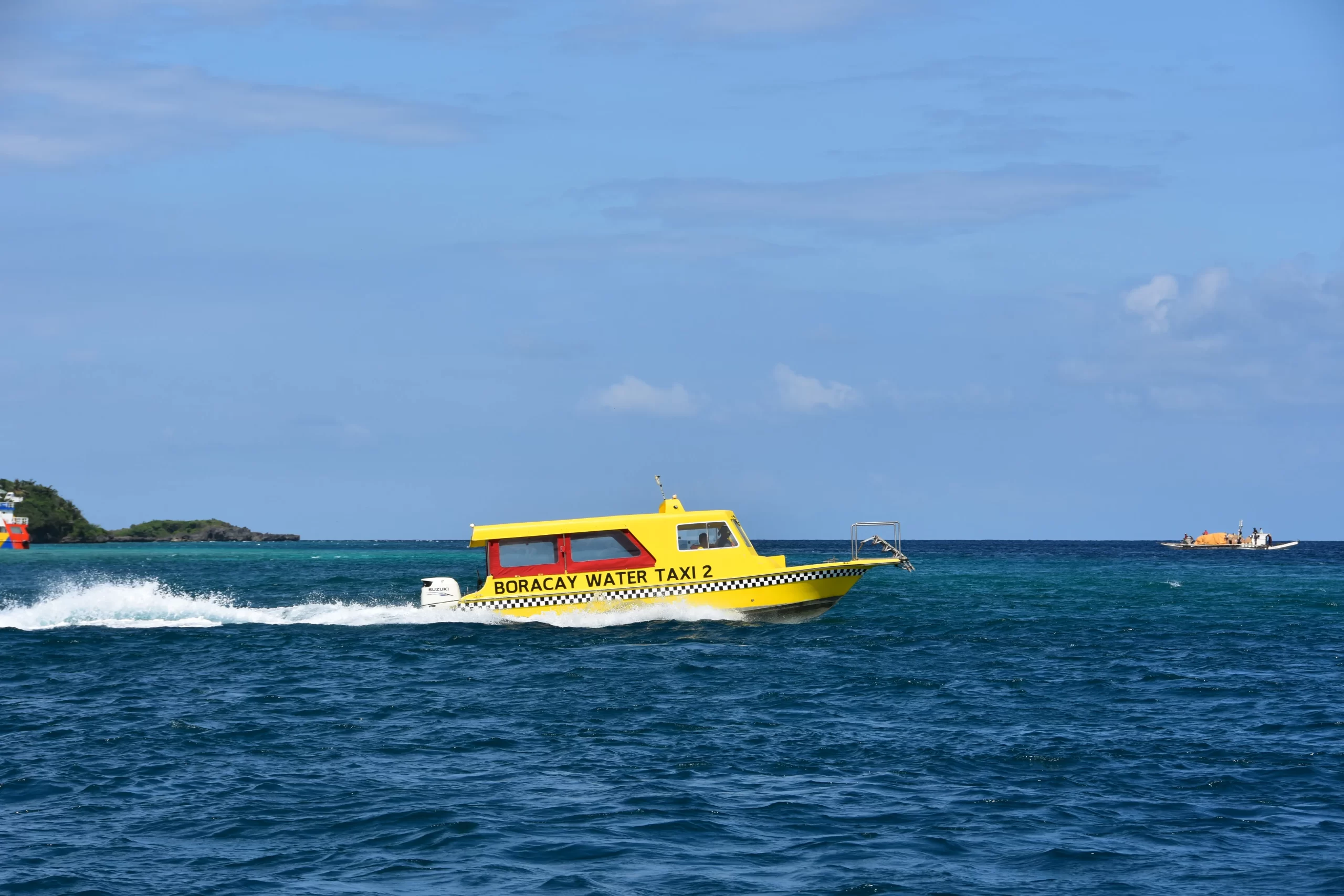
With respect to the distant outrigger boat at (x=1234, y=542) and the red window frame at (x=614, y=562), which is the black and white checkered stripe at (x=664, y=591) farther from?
the distant outrigger boat at (x=1234, y=542)

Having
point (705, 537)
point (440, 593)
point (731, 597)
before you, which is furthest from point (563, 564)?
point (731, 597)

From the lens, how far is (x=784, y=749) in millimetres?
16984

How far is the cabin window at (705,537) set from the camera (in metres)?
31.7

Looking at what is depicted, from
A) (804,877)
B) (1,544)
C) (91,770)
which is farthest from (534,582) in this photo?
(1,544)

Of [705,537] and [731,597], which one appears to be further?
[705,537]

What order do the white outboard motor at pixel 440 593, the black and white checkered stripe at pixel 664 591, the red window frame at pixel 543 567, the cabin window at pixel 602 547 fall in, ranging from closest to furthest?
the black and white checkered stripe at pixel 664 591 < the cabin window at pixel 602 547 < the red window frame at pixel 543 567 < the white outboard motor at pixel 440 593

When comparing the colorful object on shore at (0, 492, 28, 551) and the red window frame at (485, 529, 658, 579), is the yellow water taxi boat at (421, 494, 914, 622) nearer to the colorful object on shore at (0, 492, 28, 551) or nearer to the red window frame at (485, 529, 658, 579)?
the red window frame at (485, 529, 658, 579)

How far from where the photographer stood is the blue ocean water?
11992 millimetres

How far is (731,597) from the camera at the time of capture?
103 feet

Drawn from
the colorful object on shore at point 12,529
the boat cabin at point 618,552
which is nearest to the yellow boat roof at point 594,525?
the boat cabin at point 618,552

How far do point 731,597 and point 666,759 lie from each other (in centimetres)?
1512

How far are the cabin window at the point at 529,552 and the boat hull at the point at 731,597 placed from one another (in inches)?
33.5

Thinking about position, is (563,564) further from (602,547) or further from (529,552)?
(602,547)

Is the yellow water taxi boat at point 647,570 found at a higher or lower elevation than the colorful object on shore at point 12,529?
lower
